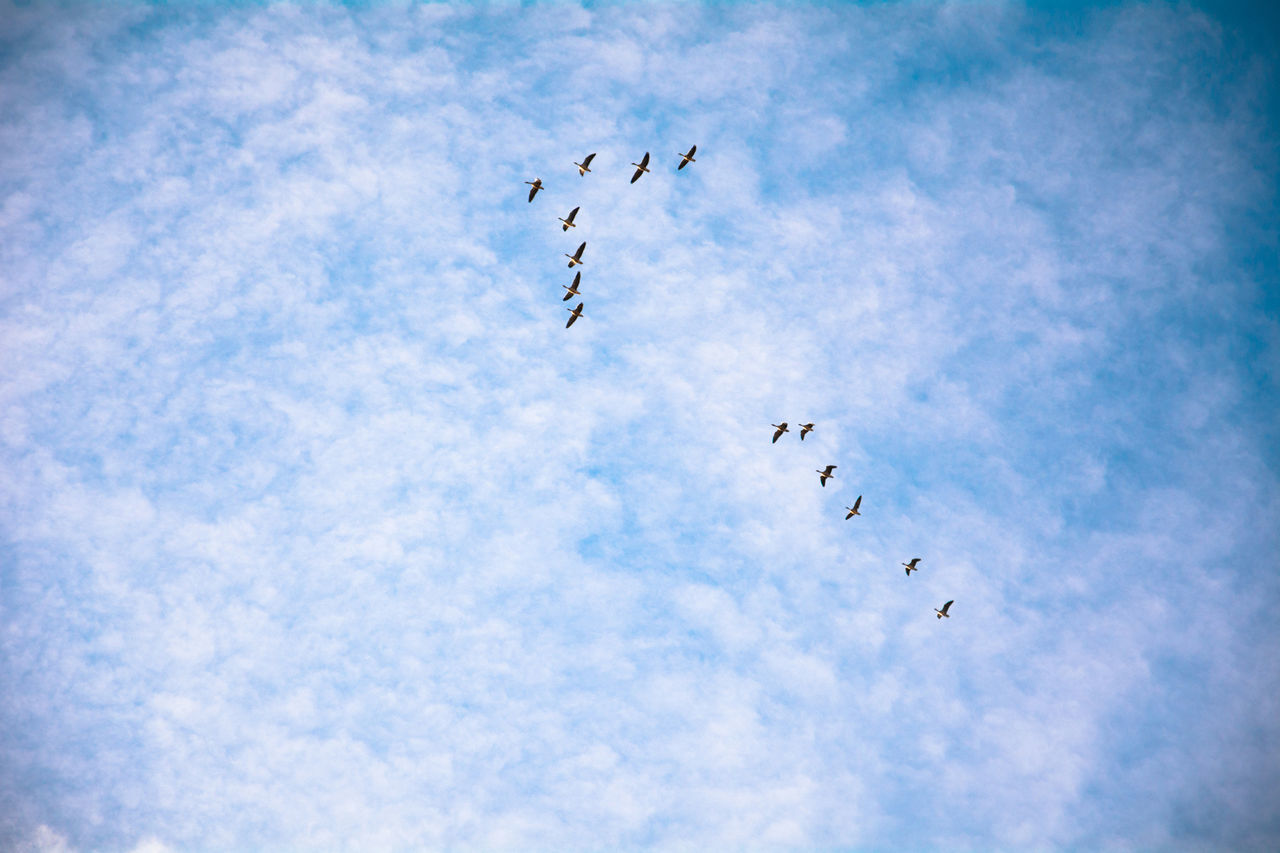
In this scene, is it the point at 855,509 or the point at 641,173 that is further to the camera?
the point at 855,509

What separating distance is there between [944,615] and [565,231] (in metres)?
49.7

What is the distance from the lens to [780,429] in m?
74.2

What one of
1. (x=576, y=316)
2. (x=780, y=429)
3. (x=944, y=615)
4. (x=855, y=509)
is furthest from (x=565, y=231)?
(x=944, y=615)

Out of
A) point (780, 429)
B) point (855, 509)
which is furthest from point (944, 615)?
point (780, 429)

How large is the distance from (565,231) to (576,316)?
7.32 metres

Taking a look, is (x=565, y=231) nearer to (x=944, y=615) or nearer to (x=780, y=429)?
(x=780, y=429)

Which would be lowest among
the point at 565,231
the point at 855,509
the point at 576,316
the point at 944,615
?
the point at 944,615

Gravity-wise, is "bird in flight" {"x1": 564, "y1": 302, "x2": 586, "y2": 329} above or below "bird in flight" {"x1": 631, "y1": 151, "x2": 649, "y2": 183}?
below

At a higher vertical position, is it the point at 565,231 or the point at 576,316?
the point at 565,231

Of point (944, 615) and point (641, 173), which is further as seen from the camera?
point (944, 615)

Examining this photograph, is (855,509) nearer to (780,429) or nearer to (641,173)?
(780,429)

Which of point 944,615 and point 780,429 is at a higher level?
point 780,429

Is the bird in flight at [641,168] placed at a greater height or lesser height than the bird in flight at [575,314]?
greater

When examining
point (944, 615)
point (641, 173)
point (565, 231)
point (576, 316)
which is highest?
point (641, 173)
